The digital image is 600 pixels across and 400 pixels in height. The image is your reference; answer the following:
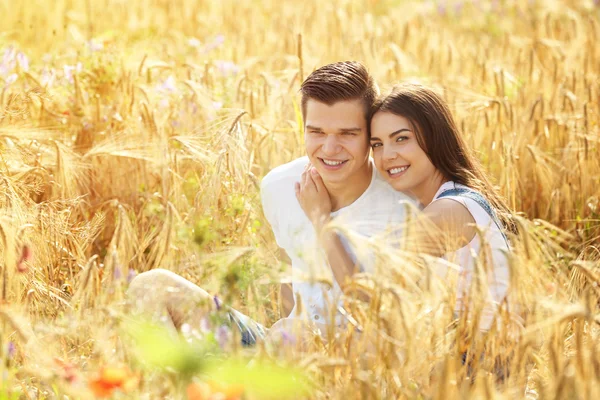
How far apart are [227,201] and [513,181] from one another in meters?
0.99

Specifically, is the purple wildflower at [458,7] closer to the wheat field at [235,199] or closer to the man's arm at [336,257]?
the wheat field at [235,199]

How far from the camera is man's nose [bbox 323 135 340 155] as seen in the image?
7.57 feet

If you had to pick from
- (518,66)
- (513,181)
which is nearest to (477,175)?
(513,181)

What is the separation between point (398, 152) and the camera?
89.5 inches

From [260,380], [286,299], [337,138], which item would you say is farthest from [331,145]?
[260,380]

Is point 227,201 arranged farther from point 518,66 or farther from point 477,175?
point 518,66

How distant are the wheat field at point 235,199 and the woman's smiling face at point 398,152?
386 millimetres

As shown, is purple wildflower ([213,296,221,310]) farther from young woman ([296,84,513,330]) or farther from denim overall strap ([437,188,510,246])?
denim overall strap ([437,188,510,246])

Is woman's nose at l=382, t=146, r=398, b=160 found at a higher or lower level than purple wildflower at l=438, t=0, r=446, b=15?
lower

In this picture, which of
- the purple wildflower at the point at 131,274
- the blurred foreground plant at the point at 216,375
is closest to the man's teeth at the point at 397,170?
the purple wildflower at the point at 131,274

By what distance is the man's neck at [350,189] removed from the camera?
245cm

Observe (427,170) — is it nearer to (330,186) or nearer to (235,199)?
(330,186)

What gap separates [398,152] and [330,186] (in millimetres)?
266

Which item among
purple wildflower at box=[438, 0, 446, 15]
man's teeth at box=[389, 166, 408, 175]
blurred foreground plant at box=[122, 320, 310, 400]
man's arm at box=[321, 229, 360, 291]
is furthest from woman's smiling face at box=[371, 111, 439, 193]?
purple wildflower at box=[438, 0, 446, 15]
